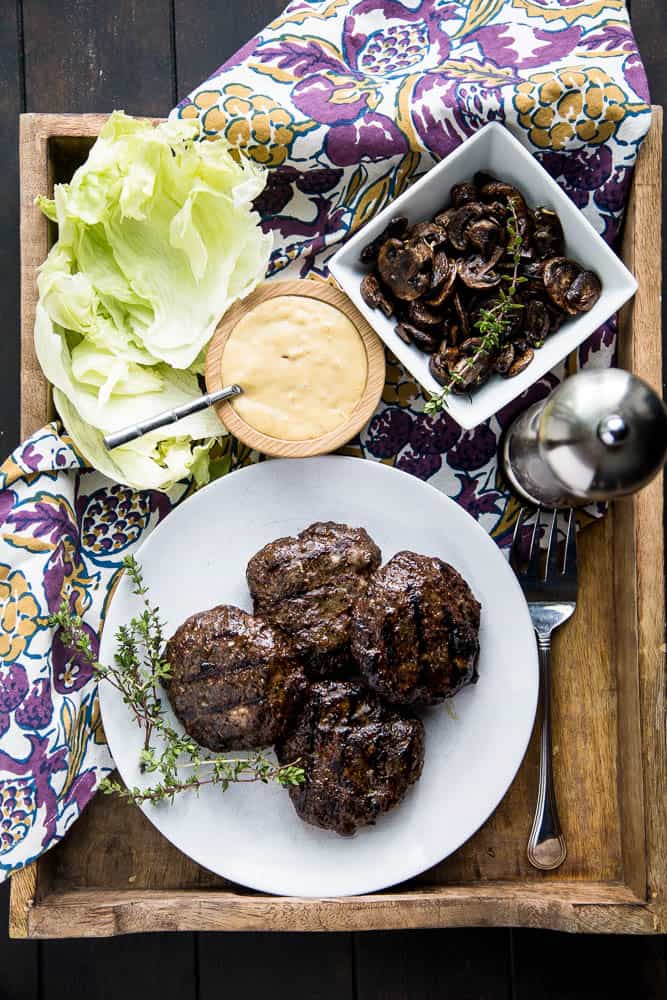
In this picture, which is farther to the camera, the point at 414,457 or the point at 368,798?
the point at 414,457

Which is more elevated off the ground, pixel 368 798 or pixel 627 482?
pixel 627 482

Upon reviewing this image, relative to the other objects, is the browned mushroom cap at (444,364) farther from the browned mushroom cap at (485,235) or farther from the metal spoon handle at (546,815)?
the metal spoon handle at (546,815)

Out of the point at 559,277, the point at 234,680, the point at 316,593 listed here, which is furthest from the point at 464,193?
the point at 234,680

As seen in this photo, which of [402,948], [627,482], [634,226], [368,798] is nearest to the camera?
[627,482]

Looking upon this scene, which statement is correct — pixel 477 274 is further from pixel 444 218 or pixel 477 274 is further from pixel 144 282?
pixel 144 282

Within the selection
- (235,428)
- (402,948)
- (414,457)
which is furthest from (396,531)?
(402,948)

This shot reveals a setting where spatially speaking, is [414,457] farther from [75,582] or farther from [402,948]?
[402,948]
